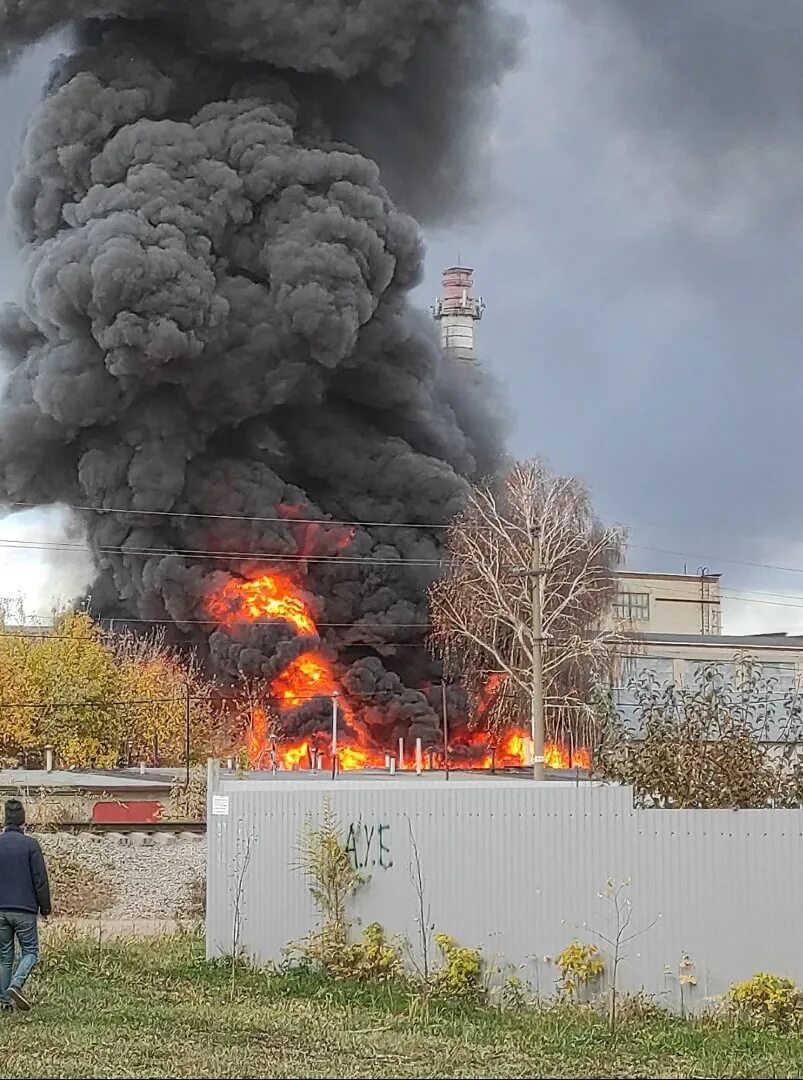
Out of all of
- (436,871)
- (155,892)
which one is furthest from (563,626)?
(436,871)

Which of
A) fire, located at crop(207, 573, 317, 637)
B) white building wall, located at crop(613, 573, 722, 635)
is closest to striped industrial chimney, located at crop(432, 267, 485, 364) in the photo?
white building wall, located at crop(613, 573, 722, 635)

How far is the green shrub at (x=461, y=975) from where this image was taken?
12469 millimetres

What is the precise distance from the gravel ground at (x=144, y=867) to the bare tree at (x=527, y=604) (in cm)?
2171

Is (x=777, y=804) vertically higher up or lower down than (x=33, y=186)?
lower down

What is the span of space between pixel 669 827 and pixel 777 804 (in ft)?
3.64

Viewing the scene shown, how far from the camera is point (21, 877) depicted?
12.2m

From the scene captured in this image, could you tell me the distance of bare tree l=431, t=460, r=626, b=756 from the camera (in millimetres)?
47062

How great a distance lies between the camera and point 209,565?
52438 mm

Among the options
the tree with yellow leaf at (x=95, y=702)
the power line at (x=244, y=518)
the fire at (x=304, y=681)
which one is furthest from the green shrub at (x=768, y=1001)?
the power line at (x=244, y=518)

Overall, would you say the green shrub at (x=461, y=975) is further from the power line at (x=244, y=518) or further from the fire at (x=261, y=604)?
the power line at (x=244, y=518)

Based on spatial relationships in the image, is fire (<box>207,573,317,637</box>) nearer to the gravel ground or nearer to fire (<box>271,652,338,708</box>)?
fire (<box>271,652,338,708</box>)

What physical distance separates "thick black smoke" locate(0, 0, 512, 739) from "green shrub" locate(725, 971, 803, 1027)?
3913cm

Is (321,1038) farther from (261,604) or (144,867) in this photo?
(261,604)

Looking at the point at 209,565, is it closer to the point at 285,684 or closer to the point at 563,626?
the point at 285,684
